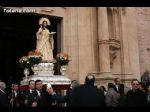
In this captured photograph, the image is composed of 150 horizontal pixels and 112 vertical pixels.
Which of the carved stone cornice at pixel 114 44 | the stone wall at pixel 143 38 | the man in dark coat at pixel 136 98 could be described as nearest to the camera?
the man in dark coat at pixel 136 98

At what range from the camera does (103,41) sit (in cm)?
1388

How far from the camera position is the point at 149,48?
1689cm

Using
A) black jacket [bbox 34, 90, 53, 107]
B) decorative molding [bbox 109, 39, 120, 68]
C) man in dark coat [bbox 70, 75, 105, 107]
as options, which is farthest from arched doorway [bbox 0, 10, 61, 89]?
man in dark coat [bbox 70, 75, 105, 107]

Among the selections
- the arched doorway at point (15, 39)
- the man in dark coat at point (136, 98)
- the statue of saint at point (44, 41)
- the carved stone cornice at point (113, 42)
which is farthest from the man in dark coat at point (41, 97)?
the arched doorway at point (15, 39)

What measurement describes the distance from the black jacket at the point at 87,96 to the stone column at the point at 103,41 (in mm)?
8635

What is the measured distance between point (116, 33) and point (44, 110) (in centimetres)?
1253

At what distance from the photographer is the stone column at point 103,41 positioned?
1376 cm

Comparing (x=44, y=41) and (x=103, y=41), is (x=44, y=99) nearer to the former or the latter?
(x=44, y=41)

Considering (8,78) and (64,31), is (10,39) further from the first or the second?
(64,31)

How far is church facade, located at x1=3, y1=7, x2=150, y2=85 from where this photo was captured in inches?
550

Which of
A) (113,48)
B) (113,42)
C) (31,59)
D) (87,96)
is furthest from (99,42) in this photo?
(87,96)

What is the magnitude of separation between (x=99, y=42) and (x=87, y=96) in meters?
9.27

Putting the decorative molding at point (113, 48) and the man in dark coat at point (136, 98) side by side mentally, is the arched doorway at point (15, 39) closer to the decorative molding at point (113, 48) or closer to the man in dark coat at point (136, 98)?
the decorative molding at point (113, 48)

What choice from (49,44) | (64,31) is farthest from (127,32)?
(49,44)
